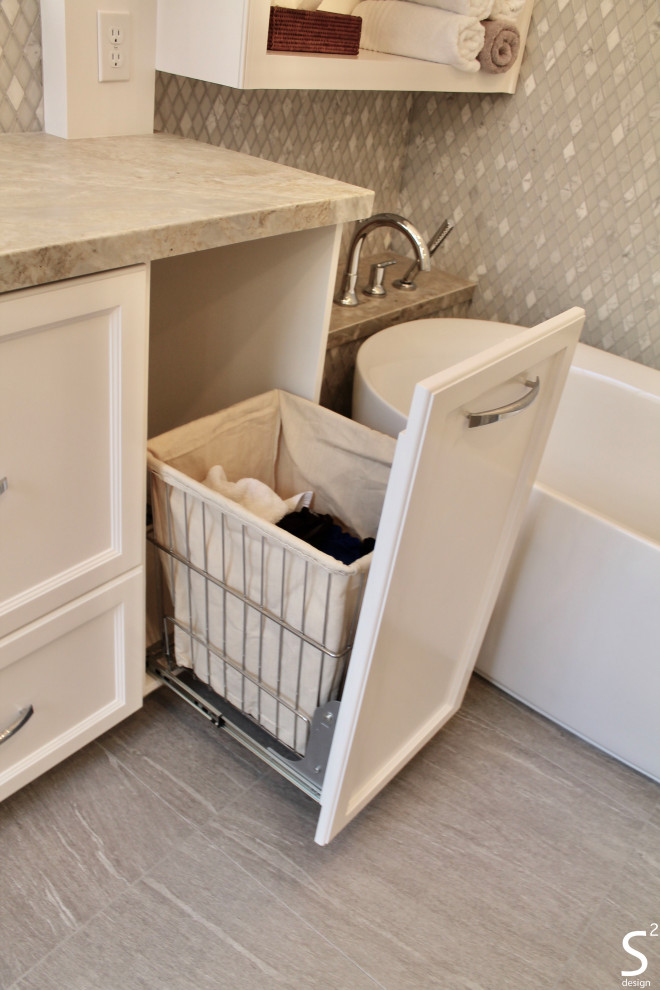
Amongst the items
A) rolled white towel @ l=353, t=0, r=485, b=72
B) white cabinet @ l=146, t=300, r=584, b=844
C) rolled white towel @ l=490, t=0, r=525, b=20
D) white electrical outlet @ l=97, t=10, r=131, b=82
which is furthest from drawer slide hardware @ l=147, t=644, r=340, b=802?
rolled white towel @ l=490, t=0, r=525, b=20

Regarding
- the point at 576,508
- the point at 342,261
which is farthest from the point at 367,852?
the point at 342,261

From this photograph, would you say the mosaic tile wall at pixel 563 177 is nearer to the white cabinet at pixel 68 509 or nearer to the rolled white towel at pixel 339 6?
the rolled white towel at pixel 339 6

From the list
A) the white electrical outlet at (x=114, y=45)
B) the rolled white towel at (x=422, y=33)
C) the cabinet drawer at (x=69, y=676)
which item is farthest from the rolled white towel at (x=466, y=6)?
the cabinet drawer at (x=69, y=676)

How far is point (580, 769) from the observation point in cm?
153

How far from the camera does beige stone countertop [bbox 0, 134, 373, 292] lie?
0.86 metres

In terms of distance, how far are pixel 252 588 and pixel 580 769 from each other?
2.58 ft

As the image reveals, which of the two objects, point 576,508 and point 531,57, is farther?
point 531,57

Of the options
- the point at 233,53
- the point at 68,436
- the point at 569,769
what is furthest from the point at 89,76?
the point at 569,769

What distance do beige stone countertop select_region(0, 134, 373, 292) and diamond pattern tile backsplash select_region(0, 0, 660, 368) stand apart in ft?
1.21

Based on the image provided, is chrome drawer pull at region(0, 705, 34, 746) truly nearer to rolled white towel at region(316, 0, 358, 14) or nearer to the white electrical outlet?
the white electrical outlet

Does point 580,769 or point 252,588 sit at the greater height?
point 252,588

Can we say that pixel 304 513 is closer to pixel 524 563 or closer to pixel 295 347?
pixel 295 347

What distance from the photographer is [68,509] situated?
3.36 feet

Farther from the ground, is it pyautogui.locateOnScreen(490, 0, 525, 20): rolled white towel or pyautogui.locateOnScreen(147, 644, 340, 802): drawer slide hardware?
pyautogui.locateOnScreen(490, 0, 525, 20): rolled white towel
